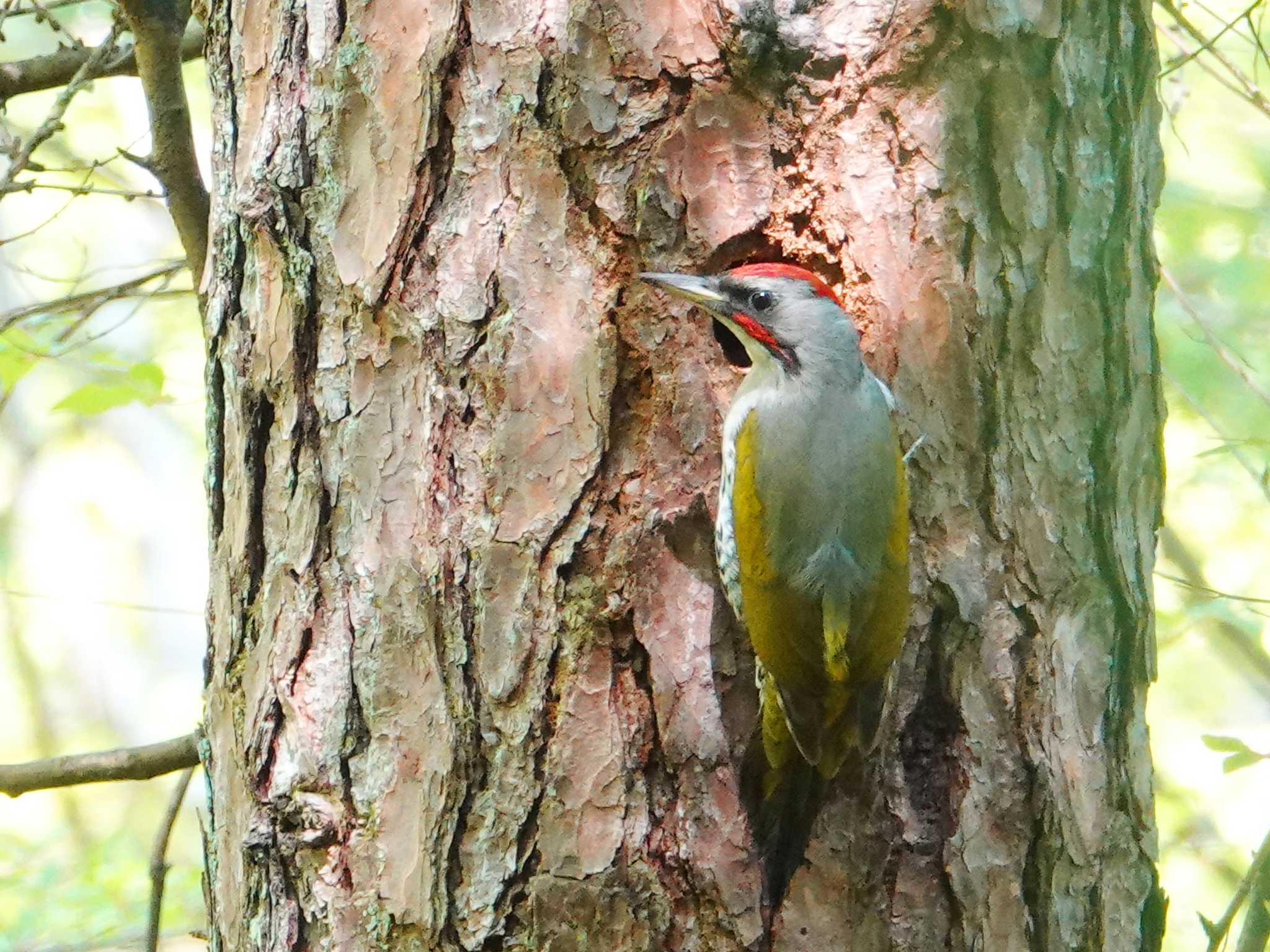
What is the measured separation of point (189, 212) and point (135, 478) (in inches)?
500

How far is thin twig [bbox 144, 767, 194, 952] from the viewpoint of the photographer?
2.98 m

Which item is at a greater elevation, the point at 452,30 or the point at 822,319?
the point at 452,30

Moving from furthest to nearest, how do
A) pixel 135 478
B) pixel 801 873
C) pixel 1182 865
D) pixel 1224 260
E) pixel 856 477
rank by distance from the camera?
pixel 135 478, pixel 1182 865, pixel 1224 260, pixel 856 477, pixel 801 873

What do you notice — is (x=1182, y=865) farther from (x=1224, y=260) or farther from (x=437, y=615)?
(x=437, y=615)

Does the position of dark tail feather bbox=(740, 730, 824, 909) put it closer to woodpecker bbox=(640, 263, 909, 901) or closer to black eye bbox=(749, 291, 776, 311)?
woodpecker bbox=(640, 263, 909, 901)

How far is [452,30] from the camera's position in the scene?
2.35 meters

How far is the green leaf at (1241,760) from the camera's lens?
3365 mm

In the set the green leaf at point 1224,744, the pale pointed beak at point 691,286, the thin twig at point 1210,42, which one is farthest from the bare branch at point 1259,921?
the thin twig at point 1210,42

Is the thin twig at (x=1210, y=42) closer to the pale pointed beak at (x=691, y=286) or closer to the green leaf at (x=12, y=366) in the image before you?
the pale pointed beak at (x=691, y=286)

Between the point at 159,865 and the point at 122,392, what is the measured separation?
129 cm

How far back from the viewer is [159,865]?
9.87 ft

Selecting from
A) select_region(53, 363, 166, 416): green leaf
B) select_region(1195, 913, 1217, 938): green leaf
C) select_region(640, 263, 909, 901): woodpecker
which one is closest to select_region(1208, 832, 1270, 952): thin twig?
select_region(1195, 913, 1217, 938): green leaf

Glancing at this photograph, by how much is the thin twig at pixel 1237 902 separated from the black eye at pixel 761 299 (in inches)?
69.4

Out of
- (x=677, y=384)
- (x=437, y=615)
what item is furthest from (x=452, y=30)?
(x=437, y=615)
